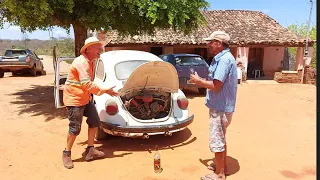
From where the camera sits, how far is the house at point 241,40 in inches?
683

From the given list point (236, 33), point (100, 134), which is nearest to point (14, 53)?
point (100, 134)

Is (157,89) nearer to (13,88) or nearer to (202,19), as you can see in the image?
(202,19)

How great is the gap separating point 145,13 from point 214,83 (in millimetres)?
5584

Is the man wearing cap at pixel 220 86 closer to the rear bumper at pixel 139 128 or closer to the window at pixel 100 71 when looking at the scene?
the rear bumper at pixel 139 128

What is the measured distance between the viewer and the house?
57.0 ft

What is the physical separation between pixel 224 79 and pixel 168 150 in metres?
2.17

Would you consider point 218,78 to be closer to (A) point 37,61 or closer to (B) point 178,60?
(B) point 178,60

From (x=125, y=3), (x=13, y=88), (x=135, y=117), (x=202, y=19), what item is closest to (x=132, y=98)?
(x=135, y=117)

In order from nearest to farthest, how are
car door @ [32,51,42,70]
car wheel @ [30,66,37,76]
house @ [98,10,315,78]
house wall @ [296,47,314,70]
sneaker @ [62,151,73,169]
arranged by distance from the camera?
sneaker @ [62,151,73,169] → car wheel @ [30,66,37,76] → house wall @ [296,47,314,70] → car door @ [32,51,42,70] → house @ [98,10,315,78]

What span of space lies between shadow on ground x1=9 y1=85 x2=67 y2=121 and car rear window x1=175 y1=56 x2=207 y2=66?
16.7 feet

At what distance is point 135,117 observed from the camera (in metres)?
5.23

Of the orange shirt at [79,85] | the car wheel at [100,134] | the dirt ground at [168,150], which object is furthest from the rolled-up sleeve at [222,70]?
the car wheel at [100,134]

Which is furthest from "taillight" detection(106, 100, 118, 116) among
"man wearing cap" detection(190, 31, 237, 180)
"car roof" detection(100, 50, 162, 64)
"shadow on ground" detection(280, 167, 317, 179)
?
"shadow on ground" detection(280, 167, 317, 179)

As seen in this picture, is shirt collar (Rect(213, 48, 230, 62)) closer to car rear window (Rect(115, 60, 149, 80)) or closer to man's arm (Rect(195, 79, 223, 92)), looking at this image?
man's arm (Rect(195, 79, 223, 92))
